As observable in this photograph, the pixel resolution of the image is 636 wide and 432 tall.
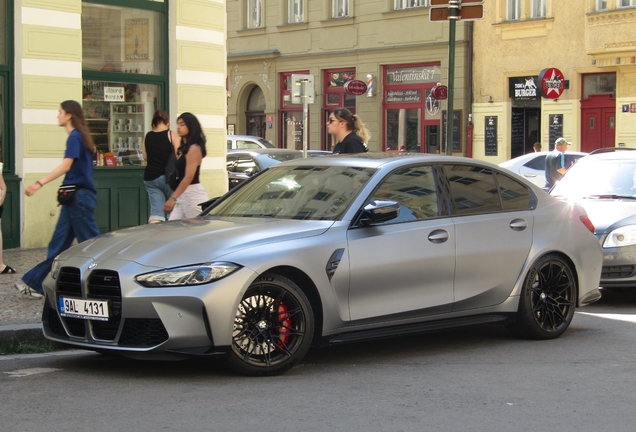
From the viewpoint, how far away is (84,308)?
657 centimetres

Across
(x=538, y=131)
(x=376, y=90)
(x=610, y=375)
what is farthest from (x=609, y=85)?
(x=610, y=375)

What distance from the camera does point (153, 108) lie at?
16.1m

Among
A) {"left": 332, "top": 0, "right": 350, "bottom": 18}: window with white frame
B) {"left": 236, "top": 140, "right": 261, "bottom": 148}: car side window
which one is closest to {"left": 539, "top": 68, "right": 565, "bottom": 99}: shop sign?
{"left": 236, "top": 140, "right": 261, "bottom": 148}: car side window

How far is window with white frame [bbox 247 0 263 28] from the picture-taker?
3972 centimetres

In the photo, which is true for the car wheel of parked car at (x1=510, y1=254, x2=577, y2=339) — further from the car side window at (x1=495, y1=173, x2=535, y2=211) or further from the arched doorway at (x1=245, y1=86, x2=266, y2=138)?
the arched doorway at (x1=245, y1=86, x2=266, y2=138)

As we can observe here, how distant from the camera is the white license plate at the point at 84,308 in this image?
645cm

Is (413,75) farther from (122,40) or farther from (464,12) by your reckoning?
(464,12)

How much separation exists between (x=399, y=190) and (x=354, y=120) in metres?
3.41

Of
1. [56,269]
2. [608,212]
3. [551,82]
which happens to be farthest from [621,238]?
[551,82]

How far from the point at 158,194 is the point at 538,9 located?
2215 centimetres

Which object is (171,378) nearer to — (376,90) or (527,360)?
(527,360)

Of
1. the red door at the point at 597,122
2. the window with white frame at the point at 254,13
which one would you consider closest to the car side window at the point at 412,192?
the red door at the point at 597,122

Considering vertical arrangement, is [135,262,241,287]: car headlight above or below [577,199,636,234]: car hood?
below

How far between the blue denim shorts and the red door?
2029 cm
